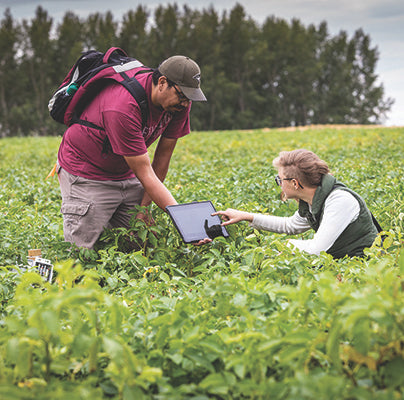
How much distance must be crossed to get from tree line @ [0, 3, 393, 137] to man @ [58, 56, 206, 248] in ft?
127

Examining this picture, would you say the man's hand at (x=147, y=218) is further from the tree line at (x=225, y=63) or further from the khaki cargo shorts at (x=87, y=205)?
the tree line at (x=225, y=63)

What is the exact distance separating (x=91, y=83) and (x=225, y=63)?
49952 mm

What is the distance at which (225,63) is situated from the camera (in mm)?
51312

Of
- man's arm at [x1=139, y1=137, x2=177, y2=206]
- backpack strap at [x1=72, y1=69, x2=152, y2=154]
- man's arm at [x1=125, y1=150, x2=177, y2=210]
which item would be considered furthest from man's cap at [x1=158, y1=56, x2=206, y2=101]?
man's arm at [x1=139, y1=137, x2=177, y2=206]

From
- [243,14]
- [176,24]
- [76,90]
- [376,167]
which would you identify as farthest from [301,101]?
[76,90]

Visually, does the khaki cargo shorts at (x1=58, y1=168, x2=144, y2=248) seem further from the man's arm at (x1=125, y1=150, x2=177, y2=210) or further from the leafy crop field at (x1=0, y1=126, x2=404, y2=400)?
the leafy crop field at (x1=0, y1=126, x2=404, y2=400)

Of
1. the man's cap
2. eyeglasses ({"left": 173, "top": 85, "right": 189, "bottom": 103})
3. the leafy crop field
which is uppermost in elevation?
the man's cap

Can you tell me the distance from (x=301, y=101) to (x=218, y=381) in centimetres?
5447

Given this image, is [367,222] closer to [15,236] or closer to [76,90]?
[76,90]

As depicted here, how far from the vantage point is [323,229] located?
10.2 ft

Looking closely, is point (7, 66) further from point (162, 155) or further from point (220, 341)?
point (220, 341)

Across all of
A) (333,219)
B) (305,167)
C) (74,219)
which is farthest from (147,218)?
(333,219)

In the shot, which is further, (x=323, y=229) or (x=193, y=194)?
(x=193, y=194)

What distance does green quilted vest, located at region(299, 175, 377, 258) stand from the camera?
319 cm
